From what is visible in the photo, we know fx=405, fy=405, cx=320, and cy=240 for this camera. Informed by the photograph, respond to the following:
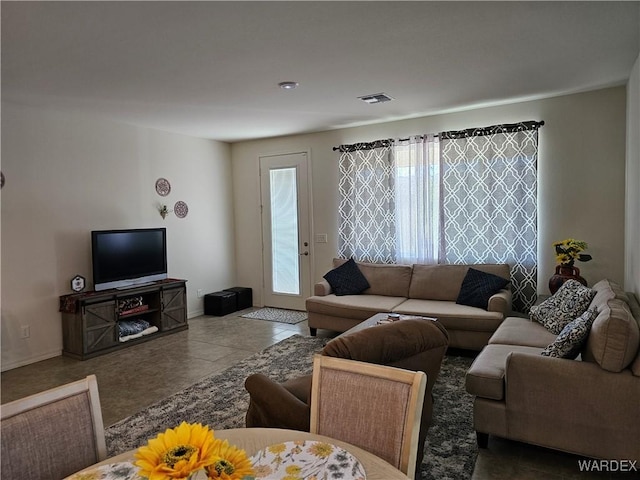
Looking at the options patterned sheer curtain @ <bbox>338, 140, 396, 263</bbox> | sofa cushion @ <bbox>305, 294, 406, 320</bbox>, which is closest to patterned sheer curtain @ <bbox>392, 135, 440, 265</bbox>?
patterned sheer curtain @ <bbox>338, 140, 396, 263</bbox>

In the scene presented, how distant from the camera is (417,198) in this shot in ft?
16.6

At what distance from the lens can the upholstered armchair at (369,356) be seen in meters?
1.88

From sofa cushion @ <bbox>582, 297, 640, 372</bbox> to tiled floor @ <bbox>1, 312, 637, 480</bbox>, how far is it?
0.64m

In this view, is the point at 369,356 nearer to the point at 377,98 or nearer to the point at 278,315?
the point at 377,98

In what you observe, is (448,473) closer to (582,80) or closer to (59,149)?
(582,80)

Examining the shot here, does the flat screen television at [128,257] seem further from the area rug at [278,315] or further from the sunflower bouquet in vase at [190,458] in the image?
the sunflower bouquet in vase at [190,458]

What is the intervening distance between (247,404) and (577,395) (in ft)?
7.22

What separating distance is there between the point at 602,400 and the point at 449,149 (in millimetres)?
3330

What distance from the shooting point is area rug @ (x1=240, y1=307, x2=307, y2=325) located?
5.63m

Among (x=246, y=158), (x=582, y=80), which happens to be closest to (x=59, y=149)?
(x=246, y=158)

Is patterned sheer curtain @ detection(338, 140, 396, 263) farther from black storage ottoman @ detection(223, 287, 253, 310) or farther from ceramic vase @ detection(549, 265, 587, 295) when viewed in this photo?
ceramic vase @ detection(549, 265, 587, 295)

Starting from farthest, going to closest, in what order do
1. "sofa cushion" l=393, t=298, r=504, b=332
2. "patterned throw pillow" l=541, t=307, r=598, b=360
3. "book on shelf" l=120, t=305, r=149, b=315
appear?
"book on shelf" l=120, t=305, r=149, b=315
"sofa cushion" l=393, t=298, r=504, b=332
"patterned throw pillow" l=541, t=307, r=598, b=360

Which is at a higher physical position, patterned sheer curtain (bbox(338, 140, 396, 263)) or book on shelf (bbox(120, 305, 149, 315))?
patterned sheer curtain (bbox(338, 140, 396, 263))

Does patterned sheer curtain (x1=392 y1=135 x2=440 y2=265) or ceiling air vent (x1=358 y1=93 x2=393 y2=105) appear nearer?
ceiling air vent (x1=358 y1=93 x2=393 y2=105)
